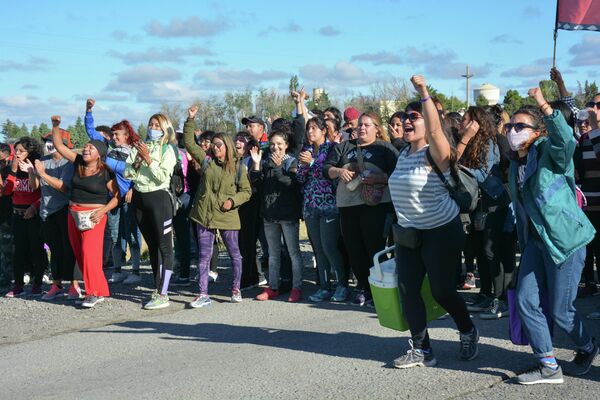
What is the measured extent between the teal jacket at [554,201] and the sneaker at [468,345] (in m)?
1.05

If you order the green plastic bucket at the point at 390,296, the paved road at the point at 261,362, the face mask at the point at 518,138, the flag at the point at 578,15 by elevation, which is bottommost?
the paved road at the point at 261,362

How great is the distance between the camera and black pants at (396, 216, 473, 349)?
19.3 ft

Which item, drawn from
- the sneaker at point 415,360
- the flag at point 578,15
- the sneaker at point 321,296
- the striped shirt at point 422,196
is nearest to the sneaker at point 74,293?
the sneaker at point 321,296

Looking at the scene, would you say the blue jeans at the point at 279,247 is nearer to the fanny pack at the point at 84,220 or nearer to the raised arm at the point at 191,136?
the raised arm at the point at 191,136

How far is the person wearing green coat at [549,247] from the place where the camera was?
543cm

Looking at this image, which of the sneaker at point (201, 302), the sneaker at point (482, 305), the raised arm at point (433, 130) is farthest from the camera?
the sneaker at point (201, 302)

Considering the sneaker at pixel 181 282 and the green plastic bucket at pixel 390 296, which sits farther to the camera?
the sneaker at pixel 181 282

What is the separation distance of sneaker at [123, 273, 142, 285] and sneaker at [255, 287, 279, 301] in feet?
7.52

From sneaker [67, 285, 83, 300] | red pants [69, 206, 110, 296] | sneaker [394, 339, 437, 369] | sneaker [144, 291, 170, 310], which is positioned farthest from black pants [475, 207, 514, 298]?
sneaker [67, 285, 83, 300]

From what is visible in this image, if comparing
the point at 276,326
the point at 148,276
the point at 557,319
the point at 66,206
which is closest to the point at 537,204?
the point at 557,319

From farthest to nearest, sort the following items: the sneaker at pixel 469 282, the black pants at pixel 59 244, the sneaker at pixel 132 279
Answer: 1. the sneaker at pixel 132 279
2. the black pants at pixel 59 244
3. the sneaker at pixel 469 282

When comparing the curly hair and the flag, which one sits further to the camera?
the flag

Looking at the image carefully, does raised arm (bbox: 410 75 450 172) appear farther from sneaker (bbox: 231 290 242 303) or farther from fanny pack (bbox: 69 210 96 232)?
fanny pack (bbox: 69 210 96 232)

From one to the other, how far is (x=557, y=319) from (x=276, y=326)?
123 inches
